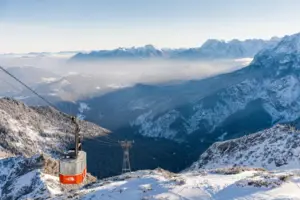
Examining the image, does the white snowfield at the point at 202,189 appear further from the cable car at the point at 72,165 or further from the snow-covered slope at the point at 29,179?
the snow-covered slope at the point at 29,179

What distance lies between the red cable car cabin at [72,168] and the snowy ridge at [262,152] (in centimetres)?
7932

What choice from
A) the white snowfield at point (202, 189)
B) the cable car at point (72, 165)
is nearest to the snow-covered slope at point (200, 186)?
the white snowfield at point (202, 189)

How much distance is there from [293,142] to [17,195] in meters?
76.7

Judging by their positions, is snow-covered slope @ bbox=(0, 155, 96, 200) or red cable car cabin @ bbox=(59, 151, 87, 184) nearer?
red cable car cabin @ bbox=(59, 151, 87, 184)

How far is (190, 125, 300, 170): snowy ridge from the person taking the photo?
108 m

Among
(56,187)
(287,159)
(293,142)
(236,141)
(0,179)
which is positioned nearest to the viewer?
(56,187)

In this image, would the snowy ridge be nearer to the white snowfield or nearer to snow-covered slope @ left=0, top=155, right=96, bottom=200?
snow-covered slope @ left=0, top=155, right=96, bottom=200

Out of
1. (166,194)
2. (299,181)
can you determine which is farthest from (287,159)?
(166,194)

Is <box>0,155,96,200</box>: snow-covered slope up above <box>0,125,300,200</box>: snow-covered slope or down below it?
below

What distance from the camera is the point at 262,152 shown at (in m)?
118

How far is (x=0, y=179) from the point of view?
12394cm

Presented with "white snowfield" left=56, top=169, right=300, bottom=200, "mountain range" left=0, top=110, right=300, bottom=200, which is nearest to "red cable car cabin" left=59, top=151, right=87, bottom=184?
"white snowfield" left=56, top=169, right=300, bottom=200

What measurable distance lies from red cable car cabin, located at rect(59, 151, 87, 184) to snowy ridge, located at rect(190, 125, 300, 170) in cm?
7932

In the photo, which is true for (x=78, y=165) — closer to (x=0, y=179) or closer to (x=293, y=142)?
(x=293, y=142)
